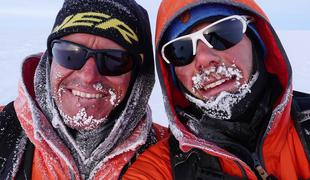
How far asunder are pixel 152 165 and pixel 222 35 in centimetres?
86

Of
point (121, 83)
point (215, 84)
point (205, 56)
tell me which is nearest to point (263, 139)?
point (215, 84)

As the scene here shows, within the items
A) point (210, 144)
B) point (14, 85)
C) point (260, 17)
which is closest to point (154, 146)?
point (210, 144)

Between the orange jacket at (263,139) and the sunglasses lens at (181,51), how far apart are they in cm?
13

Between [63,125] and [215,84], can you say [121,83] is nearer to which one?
[63,125]

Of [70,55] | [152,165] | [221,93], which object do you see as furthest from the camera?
[70,55]

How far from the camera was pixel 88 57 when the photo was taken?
2.21 meters

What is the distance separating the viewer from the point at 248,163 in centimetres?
201

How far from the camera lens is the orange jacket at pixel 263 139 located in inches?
77.8

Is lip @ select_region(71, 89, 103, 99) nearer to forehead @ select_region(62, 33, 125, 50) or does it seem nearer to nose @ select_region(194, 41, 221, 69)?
forehead @ select_region(62, 33, 125, 50)

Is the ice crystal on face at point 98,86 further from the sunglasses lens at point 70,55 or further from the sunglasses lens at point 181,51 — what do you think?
the sunglasses lens at point 181,51

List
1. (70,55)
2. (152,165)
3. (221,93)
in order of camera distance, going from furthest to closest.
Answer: (70,55) < (152,165) < (221,93)

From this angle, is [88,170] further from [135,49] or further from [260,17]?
[260,17]

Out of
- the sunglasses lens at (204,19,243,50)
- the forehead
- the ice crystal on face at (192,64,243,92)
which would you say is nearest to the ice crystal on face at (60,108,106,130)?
the forehead

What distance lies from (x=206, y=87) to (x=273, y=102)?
0.47m
